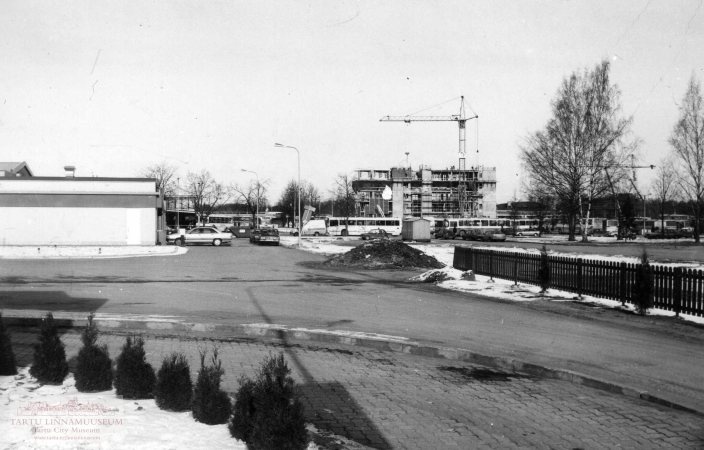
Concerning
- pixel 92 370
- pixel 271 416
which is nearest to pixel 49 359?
pixel 92 370

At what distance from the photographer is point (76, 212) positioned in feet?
143

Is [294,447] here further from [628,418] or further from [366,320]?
[366,320]

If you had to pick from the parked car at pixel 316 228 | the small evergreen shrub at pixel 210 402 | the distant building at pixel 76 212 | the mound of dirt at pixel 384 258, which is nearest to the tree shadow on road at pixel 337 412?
the small evergreen shrub at pixel 210 402

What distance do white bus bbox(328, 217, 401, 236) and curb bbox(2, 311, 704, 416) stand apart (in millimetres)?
67439

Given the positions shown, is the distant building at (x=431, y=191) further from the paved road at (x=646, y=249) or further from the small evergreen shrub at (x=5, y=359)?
the small evergreen shrub at (x=5, y=359)

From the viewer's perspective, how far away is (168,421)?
5.01 meters

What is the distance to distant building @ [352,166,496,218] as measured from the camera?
152250 millimetres

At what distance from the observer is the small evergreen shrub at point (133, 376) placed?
565 cm

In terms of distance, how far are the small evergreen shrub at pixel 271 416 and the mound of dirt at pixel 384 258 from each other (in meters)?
22.6

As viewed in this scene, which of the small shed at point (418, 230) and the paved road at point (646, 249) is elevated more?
the small shed at point (418, 230)

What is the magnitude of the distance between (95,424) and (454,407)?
3.63 meters

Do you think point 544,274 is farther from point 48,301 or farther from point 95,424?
point 95,424

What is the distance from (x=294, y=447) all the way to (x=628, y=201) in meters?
81.3

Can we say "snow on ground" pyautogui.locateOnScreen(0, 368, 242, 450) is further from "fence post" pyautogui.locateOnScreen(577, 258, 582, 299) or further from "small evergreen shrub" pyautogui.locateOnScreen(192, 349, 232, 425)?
"fence post" pyautogui.locateOnScreen(577, 258, 582, 299)
